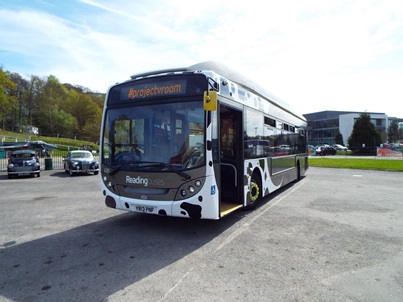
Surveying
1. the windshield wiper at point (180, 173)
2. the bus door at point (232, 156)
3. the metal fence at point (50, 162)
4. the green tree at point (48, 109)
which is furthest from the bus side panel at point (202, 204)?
the green tree at point (48, 109)

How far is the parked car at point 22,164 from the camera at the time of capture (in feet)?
57.2

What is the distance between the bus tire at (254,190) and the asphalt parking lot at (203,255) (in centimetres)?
34

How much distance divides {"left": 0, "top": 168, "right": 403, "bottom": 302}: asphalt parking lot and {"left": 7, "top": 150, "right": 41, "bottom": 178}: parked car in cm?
1103

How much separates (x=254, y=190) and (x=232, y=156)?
1309 millimetres

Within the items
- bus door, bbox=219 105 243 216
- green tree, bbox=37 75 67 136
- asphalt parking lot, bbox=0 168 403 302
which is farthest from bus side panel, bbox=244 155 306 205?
green tree, bbox=37 75 67 136

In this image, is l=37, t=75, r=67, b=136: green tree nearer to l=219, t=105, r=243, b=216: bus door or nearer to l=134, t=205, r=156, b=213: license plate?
l=219, t=105, r=243, b=216: bus door

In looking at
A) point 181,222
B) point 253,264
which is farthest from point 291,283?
point 181,222

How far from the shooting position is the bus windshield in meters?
5.41

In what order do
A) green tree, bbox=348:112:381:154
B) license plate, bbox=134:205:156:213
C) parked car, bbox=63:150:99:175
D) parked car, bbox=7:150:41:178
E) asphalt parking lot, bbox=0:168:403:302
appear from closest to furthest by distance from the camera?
asphalt parking lot, bbox=0:168:403:302, license plate, bbox=134:205:156:213, parked car, bbox=7:150:41:178, parked car, bbox=63:150:99:175, green tree, bbox=348:112:381:154

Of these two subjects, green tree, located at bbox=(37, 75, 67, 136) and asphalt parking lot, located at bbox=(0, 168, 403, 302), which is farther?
green tree, located at bbox=(37, 75, 67, 136)

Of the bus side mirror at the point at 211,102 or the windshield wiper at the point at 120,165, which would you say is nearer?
the bus side mirror at the point at 211,102

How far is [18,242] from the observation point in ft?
17.6

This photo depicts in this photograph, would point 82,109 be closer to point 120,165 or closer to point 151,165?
point 120,165

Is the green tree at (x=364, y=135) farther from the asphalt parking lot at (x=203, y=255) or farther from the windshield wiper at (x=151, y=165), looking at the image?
the windshield wiper at (x=151, y=165)
